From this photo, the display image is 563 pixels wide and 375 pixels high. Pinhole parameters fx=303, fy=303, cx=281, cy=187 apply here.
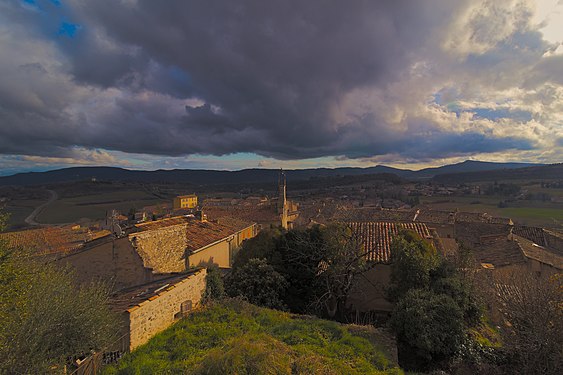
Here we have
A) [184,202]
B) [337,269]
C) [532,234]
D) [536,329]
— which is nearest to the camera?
[536,329]

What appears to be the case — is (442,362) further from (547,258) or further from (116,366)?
(547,258)

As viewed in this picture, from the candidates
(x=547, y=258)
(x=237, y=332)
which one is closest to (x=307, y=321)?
(x=237, y=332)

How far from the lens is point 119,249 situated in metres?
12.1

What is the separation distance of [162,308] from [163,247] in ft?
18.5

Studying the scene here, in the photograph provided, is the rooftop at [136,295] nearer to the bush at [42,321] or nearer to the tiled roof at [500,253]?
the bush at [42,321]

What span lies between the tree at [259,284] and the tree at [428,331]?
4558mm

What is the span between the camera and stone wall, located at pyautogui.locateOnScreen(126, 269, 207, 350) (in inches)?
304

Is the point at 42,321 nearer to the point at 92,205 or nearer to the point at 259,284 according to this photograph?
the point at 259,284

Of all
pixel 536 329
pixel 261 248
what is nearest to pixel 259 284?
pixel 261 248

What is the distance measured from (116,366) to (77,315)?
1454mm

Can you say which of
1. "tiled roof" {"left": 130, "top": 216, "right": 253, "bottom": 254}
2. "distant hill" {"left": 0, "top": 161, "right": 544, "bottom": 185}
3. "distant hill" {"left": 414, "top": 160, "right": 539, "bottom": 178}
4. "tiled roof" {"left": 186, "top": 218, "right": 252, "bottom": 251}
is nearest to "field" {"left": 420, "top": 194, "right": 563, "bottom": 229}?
"tiled roof" {"left": 186, "top": 218, "right": 252, "bottom": 251}

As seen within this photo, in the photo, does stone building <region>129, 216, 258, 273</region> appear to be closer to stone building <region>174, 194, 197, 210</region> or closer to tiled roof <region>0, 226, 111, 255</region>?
tiled roof <region>0, 226, 111, 255</region>

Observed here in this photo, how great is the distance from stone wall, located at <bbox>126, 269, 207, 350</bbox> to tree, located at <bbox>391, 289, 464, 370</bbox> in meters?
6.73

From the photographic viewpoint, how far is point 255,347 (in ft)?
18.9
